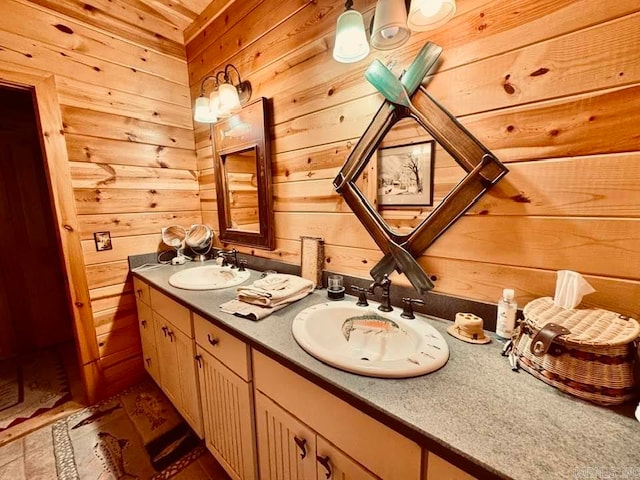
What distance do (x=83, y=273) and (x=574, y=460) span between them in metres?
2.22

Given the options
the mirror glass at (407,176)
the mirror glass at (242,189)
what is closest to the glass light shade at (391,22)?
the mirror glass at (407,176)

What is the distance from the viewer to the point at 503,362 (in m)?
0.70

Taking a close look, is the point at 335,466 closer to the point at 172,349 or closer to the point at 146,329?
the point at 172,349

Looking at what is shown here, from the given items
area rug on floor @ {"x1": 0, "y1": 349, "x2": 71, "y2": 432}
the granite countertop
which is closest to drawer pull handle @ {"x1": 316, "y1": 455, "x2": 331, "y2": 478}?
the granite countertop

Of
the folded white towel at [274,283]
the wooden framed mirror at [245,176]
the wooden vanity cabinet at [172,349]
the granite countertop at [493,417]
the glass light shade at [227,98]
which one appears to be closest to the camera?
the granite countertop at [493,417]

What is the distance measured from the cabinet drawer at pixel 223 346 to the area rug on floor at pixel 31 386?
57.0 inches

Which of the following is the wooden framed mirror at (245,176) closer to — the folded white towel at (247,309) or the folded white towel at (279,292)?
the folded white towel at (279,292)

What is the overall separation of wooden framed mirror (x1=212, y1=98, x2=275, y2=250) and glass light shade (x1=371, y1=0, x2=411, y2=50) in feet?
2.46

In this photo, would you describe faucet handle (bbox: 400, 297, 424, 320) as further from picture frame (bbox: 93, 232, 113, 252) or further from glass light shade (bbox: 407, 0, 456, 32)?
picture frame (bbox: 93, 232, 113, 252)

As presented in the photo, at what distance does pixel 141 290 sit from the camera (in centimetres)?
173

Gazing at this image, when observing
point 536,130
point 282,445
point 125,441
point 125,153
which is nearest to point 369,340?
point 282,445

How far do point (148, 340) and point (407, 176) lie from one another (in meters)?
1.85

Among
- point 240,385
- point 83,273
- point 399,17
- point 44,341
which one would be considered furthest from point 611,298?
point 44,341

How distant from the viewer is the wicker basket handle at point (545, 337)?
0.57m
